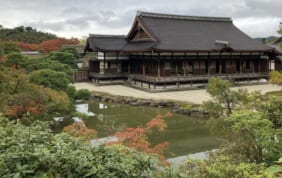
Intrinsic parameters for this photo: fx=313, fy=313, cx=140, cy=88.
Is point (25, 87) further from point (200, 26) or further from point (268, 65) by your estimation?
point (268, 65)

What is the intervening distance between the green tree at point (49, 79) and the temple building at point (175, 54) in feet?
33.2

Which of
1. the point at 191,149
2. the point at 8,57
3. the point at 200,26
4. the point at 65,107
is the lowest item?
the point at 191,149

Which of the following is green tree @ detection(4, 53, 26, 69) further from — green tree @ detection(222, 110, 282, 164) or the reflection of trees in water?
green tree @ detection(222, 110, 282, 164)

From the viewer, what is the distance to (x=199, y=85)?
2470 cm

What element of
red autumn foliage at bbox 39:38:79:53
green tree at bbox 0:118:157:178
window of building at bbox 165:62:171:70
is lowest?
green tree at bbox 0:118:157:178

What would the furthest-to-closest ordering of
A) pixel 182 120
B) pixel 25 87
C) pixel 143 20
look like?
1. pixel 143 20
2. pixel 182 120
3. pixel 25 87

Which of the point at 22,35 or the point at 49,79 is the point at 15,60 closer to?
the point at 49,79

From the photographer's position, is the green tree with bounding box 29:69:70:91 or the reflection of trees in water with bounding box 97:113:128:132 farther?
the reflection of trees in water with bounding box 97:113:128:132

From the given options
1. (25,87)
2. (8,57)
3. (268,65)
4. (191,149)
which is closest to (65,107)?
(25,87)

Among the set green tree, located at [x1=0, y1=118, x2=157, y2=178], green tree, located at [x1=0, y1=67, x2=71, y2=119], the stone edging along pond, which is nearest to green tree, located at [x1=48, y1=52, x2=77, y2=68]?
the stone edging along pond

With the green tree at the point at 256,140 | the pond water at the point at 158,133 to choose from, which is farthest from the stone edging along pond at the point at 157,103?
the green tree at the point at 256,140

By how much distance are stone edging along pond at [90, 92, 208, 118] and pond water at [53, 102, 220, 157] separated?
37 centimetres

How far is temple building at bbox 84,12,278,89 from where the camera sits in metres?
24.0

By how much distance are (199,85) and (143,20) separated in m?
7.57
